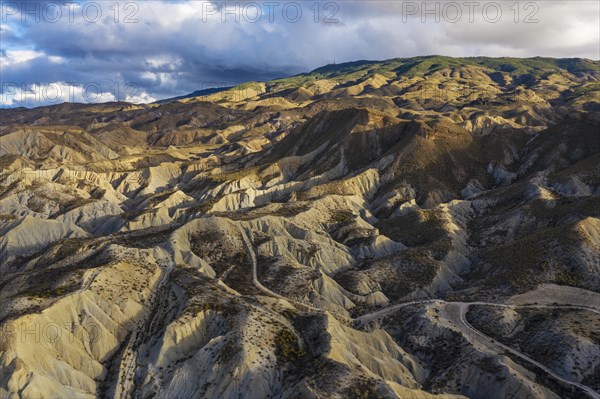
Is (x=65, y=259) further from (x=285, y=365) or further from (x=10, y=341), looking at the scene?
(x=285, y=365)

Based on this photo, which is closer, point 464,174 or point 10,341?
point 10,341

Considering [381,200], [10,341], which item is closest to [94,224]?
[381,200]

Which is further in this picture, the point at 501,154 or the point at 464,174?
the point at 501,154

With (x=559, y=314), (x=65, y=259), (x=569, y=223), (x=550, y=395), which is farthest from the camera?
(x=569, y=223)

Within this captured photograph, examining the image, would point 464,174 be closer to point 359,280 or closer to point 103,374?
point 359,280

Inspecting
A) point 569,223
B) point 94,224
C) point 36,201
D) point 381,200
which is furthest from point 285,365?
point 36,201

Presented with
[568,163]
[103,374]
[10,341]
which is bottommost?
[103,374]

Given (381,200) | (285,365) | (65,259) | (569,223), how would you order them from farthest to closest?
1. (381,200)
2. (569,223)
3. (65,259)
4. (285,365)

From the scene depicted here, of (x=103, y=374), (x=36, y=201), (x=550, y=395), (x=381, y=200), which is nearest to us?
(x=550, y=395)

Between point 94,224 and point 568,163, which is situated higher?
point 568,163
